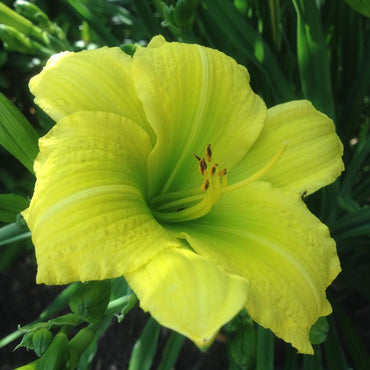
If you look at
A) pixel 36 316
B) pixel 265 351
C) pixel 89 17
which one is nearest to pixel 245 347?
pixel 265 351

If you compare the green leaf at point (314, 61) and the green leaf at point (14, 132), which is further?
the green leaf at point (314, 61)

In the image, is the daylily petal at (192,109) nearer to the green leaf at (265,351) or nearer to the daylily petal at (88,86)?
the daylily petal at (88,86)

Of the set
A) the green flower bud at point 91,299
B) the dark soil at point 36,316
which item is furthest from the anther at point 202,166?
the dark soil at point 36,316

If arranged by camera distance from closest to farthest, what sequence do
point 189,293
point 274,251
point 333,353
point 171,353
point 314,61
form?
point 189,293
point 274,251
point 314,61
point 333,353
point 171,353

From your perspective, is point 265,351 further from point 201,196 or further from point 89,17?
point 89,17

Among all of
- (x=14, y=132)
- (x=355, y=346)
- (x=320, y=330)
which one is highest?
(x=14, y=132)

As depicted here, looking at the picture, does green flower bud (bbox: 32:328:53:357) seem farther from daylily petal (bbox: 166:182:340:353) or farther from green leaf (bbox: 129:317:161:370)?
green leaf (bbox: 129:317:161:370)

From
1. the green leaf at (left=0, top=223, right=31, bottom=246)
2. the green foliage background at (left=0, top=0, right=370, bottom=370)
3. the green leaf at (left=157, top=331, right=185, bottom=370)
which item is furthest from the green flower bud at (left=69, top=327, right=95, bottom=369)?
the green leaf at (left=157, top=331, right=185, bottom=370)
